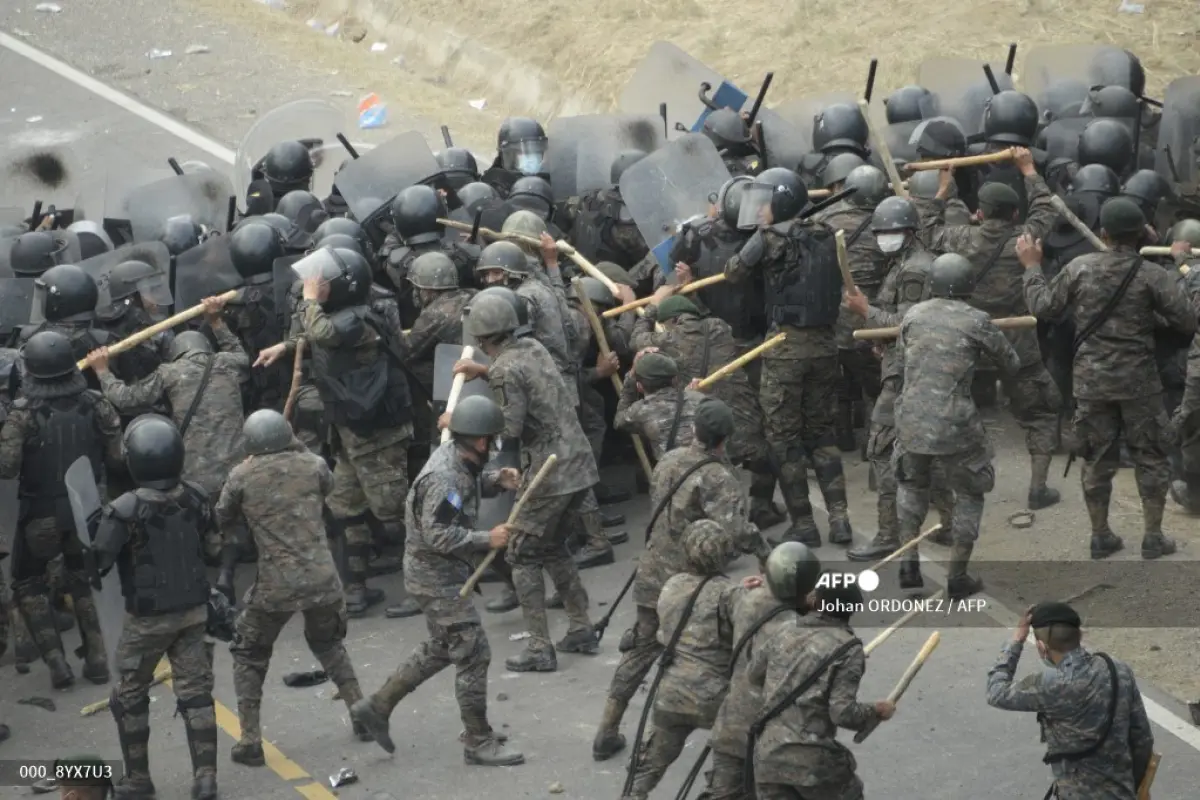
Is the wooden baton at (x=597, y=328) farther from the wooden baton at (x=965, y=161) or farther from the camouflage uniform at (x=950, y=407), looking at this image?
the wooden baton at (x=965, y=161)

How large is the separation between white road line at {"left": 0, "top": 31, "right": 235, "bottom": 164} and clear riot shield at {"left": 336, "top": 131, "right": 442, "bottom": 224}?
6392mm

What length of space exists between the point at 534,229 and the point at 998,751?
14.8 ft

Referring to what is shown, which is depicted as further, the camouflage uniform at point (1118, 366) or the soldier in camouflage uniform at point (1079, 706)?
the camouflage uniform at point (1118, 366)

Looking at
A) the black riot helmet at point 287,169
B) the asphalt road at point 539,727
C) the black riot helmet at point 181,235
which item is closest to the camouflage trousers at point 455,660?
the asphalt road at point 539,727

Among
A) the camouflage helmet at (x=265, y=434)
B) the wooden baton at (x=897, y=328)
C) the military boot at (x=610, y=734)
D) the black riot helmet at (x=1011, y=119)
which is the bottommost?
the military boot at (x=610, y=734)

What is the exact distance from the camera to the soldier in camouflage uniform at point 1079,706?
7.79m

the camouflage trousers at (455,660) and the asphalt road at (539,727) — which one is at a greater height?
the camouflage trousers at (455,660)

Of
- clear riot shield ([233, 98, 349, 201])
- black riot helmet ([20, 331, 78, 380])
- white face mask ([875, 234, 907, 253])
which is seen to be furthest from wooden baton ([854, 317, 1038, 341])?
clear riot shield ([233, 98, 349, 201])

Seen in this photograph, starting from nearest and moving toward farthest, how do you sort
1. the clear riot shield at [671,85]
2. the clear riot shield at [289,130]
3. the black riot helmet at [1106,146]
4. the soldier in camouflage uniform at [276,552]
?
the soldier in camouflage uniform at [276,552] < the black riot helmet at [1106,146] < the clear riot shield at [671,85] < the clear riot shield at [289,130]

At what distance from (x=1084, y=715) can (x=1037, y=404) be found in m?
4.69

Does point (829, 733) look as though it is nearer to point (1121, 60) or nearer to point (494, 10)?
point (1121, 60)

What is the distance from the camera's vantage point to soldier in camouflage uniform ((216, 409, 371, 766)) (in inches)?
383

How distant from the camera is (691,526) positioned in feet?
28.1

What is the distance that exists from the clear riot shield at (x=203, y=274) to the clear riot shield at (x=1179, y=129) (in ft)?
21.6
